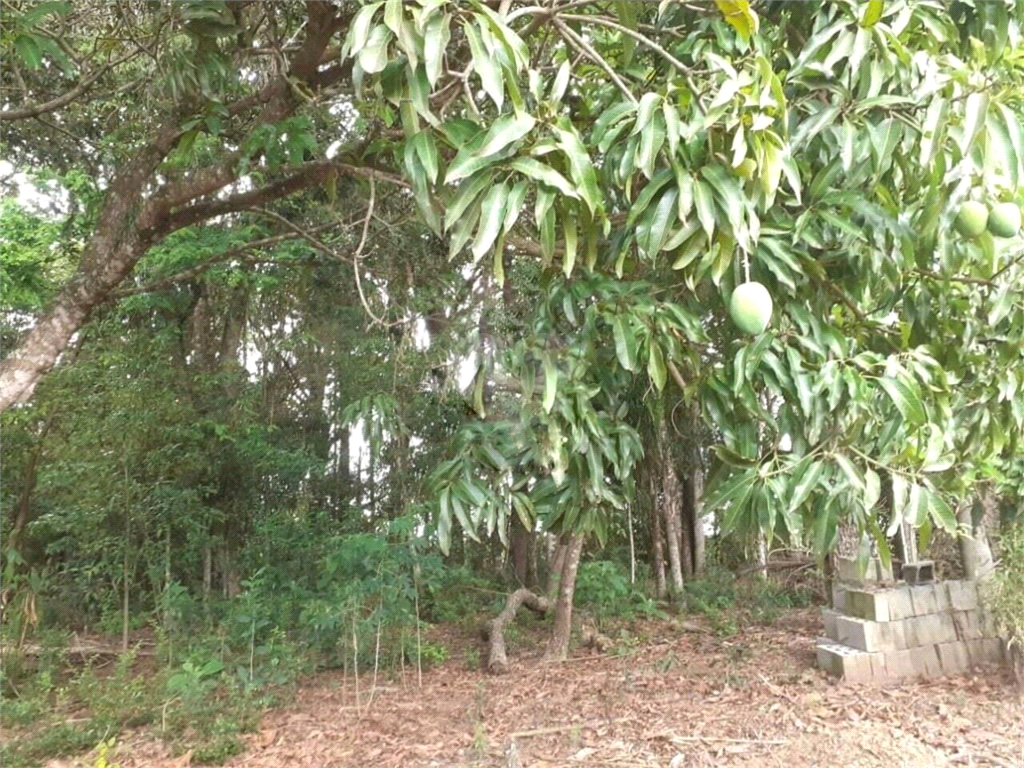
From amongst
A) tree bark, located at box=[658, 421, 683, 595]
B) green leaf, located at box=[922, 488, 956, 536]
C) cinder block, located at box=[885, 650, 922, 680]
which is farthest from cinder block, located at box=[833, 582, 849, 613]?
green leaf, located at box=[922, 488, 956, 536]

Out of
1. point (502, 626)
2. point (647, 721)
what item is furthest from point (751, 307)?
point (502, 626)

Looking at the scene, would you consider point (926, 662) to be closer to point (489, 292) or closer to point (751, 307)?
point (489, 292)

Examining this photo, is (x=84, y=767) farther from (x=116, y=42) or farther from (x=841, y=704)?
(x=841, y=704)

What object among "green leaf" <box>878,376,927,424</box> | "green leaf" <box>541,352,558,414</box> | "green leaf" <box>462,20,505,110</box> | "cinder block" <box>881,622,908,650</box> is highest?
"green leaf" <box>462,20,505,110</box>

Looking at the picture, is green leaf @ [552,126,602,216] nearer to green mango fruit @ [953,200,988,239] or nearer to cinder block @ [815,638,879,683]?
green mango fruit @ [953,200,988,239]

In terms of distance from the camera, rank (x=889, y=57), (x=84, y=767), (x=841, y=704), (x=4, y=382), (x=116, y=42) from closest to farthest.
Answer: (x=889, y=57), (x=4, y=382), (x=84, y=767), (x=116, y=42), (x=841, y=704)

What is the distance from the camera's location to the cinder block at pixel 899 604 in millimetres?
3820

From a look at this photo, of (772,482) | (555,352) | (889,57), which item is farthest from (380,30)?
(772,482)

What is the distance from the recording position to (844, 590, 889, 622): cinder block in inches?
149

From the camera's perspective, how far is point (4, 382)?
2711mm

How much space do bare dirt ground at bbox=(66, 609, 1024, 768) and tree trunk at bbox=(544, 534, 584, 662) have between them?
0.69 ft

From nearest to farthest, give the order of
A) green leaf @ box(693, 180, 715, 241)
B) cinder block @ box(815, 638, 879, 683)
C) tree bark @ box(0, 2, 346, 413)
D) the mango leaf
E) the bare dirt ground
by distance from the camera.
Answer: green leaf @ box(693, 180, 715, 241), the mango leaf, tree bark @ box(0, 2, 346, 413), the bare dirt ground, cinder block @ box(815, 638, 879, 683)

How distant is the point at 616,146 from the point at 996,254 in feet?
3.33

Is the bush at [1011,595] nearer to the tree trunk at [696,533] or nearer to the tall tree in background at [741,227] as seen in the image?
the tall tree in background at [741,227]
